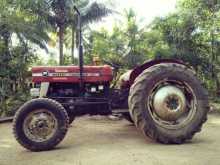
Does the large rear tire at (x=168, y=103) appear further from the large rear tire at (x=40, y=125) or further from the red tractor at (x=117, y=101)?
the large rear tire at (x=40, y=125)

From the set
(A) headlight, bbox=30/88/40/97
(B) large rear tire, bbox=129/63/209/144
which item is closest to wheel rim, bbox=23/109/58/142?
(A) headlight, bbox=30/88/40/97

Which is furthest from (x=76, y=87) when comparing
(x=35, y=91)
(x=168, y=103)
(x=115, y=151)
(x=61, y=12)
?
(x=61, y=12)

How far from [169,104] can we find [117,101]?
1.25 m

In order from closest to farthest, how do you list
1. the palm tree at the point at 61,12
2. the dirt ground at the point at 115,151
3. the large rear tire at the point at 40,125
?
the dirt ground at the point at 115,151
the large rear tire at the point at 40,125
the palm tree at the point at 61,12

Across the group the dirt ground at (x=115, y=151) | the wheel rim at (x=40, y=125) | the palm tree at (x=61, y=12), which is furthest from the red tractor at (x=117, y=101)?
the palm tree at (x=61, y=12)

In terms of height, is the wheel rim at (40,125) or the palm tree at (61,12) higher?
the palm tree at (61,12)

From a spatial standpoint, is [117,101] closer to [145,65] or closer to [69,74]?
[145,65]

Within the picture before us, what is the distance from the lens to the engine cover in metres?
8.20

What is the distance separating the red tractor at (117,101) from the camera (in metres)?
7.32

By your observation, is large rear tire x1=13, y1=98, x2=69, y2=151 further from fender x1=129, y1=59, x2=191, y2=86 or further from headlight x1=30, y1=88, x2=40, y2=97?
fender x1=129, y1=59, x2=191, y2=86

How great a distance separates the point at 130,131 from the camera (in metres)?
9.30

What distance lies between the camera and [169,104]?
24.9 ft

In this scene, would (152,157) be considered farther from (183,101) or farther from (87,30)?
(87,30)

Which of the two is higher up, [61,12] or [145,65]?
[61,12]
